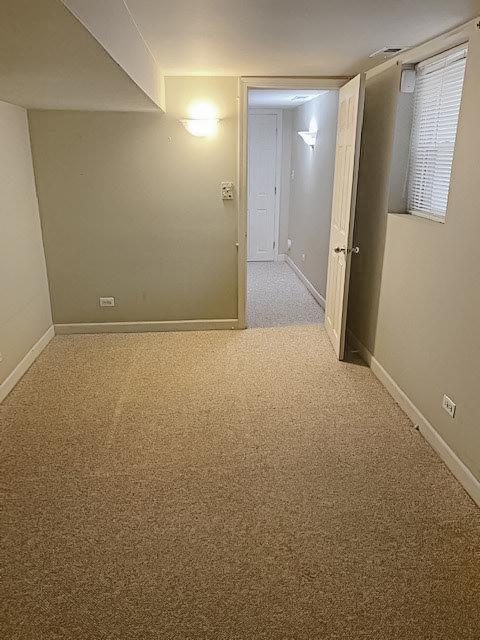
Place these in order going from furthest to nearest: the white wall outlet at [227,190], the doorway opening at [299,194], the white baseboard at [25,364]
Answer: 1. the white wall outlet at [227,190]
2. the doorway opening at [299,194]
3. the white baseboard at [25,364]

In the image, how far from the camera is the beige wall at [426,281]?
2398 millimetres

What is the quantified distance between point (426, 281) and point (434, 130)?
0.96m

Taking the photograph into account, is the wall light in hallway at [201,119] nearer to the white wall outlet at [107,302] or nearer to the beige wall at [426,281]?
the beige wall at [426,281]

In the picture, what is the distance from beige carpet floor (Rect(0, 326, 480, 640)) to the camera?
5.80 feet

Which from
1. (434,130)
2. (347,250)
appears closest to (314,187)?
(347,250)

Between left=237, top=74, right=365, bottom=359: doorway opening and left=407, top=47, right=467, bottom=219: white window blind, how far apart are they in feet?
1.32

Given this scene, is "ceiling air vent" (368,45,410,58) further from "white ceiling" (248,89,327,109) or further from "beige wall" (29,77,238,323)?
"white ceiling" (248,89,327,109)

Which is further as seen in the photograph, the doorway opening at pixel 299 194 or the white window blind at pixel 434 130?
the doorway opening at pixel 299 194

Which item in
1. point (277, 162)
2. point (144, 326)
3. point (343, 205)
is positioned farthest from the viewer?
point (277, 162)

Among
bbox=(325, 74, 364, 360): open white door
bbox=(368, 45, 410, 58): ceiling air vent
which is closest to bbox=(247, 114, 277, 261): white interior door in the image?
bbox=(325, 74, 364, 360): open white door

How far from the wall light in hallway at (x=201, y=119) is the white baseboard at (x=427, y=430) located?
2231 millimetres

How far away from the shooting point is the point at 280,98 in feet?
18.9

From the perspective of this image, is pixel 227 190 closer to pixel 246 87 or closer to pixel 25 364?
pixel 246 87

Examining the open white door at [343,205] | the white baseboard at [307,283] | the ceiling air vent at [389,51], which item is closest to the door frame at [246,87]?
the open white door at [343,205]
